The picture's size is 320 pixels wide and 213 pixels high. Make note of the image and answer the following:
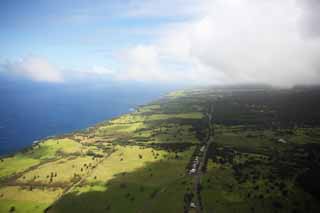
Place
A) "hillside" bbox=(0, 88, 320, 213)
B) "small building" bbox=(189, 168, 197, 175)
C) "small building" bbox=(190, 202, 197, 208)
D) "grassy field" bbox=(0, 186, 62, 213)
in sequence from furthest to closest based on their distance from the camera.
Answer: "small building" bbox=(189, 168, 197, 175), "grassy field" bbox=(0, 186, 62, 213), "hillside" bbox=(0, 88, 320, 213), "small building" bbox=(190, 202, 197, 208)

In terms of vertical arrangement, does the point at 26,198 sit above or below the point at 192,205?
below

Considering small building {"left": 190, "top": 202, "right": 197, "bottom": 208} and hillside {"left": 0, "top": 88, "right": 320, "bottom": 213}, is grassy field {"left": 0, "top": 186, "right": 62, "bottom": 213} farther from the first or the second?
small building {"left": 190, "top": 202, "right": 197, "bottom": 208}

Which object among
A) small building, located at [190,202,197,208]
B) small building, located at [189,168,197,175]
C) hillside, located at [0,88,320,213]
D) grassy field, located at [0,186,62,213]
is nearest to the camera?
small building, located at [190,202,197,208]

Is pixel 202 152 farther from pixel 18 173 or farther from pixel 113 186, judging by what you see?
pixel 18 173

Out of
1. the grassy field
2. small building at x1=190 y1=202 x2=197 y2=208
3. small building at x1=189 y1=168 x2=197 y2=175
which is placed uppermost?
small building at x1=189 y1=168 x2=197 y2=175

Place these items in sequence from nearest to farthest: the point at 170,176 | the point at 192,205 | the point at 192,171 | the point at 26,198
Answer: the point at 192,205
the point at 26,198
the point at 170,176
the point at 192,171

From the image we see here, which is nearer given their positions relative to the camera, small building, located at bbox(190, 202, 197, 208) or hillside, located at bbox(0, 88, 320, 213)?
small building, located at bbox(190, 202, 197, 208)

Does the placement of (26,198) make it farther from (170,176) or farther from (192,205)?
(192,205)

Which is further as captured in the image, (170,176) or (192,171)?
(192,171)

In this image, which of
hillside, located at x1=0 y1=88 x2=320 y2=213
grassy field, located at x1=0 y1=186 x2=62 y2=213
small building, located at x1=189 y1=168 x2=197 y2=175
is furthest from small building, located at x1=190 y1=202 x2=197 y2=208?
grassy field, located at x1=0 y1=186 x2=62 y2=213

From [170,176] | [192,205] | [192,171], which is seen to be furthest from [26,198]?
[192,171]

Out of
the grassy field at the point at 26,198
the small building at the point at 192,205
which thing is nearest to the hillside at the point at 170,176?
the small building at the point at 192,205
